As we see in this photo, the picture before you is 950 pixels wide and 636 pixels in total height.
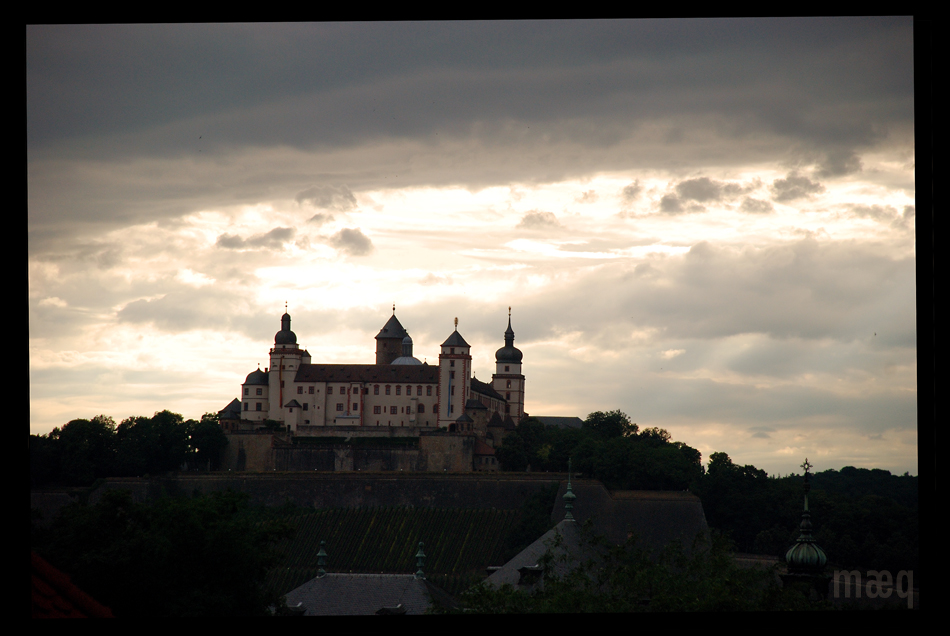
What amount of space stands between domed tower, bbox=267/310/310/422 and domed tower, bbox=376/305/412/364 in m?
6.52

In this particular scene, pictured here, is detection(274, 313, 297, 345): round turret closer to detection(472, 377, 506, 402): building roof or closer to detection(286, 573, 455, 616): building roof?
detection(472, 377, 506, 402): building roof

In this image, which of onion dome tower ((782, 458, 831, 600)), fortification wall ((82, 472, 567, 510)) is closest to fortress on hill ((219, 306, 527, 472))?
fortification wall ((82, 472, 567, 510))

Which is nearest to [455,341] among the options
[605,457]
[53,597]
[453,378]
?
[453,378]

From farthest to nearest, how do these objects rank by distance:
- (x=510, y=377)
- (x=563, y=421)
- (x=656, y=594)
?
1. (x=563, y=421)
2. (x=510, y=377)
3. (x=656, y=594)

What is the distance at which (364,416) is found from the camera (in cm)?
6694

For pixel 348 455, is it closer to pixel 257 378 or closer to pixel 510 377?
pixel 257 378

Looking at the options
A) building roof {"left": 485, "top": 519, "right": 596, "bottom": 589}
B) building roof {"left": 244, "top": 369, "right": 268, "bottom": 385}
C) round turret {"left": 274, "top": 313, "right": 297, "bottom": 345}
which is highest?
round turret {"left": 274, "top": 313, "right": 297, "bottom": 345}

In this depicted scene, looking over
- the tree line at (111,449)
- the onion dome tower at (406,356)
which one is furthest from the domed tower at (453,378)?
the tree line at (111,449)

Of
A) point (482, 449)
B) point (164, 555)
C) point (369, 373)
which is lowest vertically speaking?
point (164, 555)

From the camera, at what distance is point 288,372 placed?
68.5 m

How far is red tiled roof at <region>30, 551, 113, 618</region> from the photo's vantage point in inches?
129

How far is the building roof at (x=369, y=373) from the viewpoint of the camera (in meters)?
67.4

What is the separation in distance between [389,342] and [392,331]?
0.97 m

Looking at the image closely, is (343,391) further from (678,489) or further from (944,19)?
(944,19)
